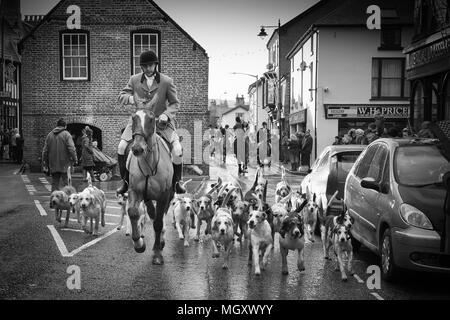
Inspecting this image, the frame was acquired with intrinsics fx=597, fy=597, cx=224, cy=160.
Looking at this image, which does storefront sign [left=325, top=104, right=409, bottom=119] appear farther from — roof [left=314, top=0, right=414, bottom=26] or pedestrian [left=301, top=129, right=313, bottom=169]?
pedestrian [left=301, top=129, right=313, bottom=169]

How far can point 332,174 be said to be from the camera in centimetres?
1130

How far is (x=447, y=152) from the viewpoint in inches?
310

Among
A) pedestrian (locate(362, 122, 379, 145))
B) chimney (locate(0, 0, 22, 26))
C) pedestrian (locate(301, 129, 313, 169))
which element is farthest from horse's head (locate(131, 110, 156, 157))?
chimney (locate(0, 0, 22, 26))

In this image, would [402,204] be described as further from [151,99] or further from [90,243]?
[90,243]

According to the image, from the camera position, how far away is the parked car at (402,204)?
279 inches

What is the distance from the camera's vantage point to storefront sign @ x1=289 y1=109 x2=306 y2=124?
38112 millimetres

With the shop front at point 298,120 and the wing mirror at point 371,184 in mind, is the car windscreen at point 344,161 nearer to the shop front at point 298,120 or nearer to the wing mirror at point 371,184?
the wing mirror at point 371,184

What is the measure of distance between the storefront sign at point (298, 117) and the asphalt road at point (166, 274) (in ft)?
88.2

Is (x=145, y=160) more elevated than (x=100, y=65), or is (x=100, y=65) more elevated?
(x=100, y=65)

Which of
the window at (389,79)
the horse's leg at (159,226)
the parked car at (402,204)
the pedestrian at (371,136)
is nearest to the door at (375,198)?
the parked car at (402,204)

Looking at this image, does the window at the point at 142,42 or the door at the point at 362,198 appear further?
the window at the point at 142,42

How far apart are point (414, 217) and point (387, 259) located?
71 cm

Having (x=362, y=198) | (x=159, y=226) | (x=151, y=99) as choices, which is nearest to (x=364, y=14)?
(x=362, y=198)
